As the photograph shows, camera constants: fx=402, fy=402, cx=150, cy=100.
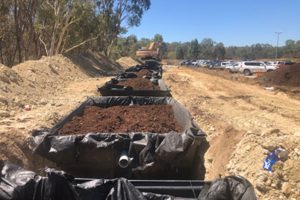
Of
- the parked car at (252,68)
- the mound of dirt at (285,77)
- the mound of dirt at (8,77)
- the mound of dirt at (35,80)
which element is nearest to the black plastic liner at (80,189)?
the mound of dirt at (35,80)

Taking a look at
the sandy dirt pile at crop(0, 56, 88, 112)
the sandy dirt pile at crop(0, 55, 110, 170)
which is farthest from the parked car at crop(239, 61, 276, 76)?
the sandy dirt pile at crop(0, 56, 88, 112)

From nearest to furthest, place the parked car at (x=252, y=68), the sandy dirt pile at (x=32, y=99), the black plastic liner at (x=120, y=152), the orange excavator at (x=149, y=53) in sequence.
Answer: the black plastic liner at (x=120, y=152) < the sandy dirt pile at (x=32, y=99) < the parked car at (x=252, y=68) < the orange excavator at (x=149, y=53)

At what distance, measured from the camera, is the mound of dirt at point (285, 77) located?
27.4 meters

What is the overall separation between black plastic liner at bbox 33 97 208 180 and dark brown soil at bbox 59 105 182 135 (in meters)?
1.05

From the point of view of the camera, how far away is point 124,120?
777cm

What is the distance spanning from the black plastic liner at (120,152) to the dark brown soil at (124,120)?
3.43 feet

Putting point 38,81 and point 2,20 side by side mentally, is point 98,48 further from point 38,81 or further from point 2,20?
point 38,81

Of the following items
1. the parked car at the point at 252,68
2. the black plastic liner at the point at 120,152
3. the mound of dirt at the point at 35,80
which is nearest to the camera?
the black plastic liner at the point at 120,152

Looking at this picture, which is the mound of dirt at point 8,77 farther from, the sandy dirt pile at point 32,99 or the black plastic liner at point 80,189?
the black plastic liner at point 80,189

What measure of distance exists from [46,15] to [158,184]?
26.1 m

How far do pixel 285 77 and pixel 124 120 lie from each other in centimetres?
2366

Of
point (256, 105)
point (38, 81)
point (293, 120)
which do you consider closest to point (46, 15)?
point (38, 81)

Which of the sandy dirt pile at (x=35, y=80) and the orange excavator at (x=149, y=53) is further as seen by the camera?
the orange excavator at (x=149, y=53)

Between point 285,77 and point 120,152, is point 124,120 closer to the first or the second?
point 120,152
